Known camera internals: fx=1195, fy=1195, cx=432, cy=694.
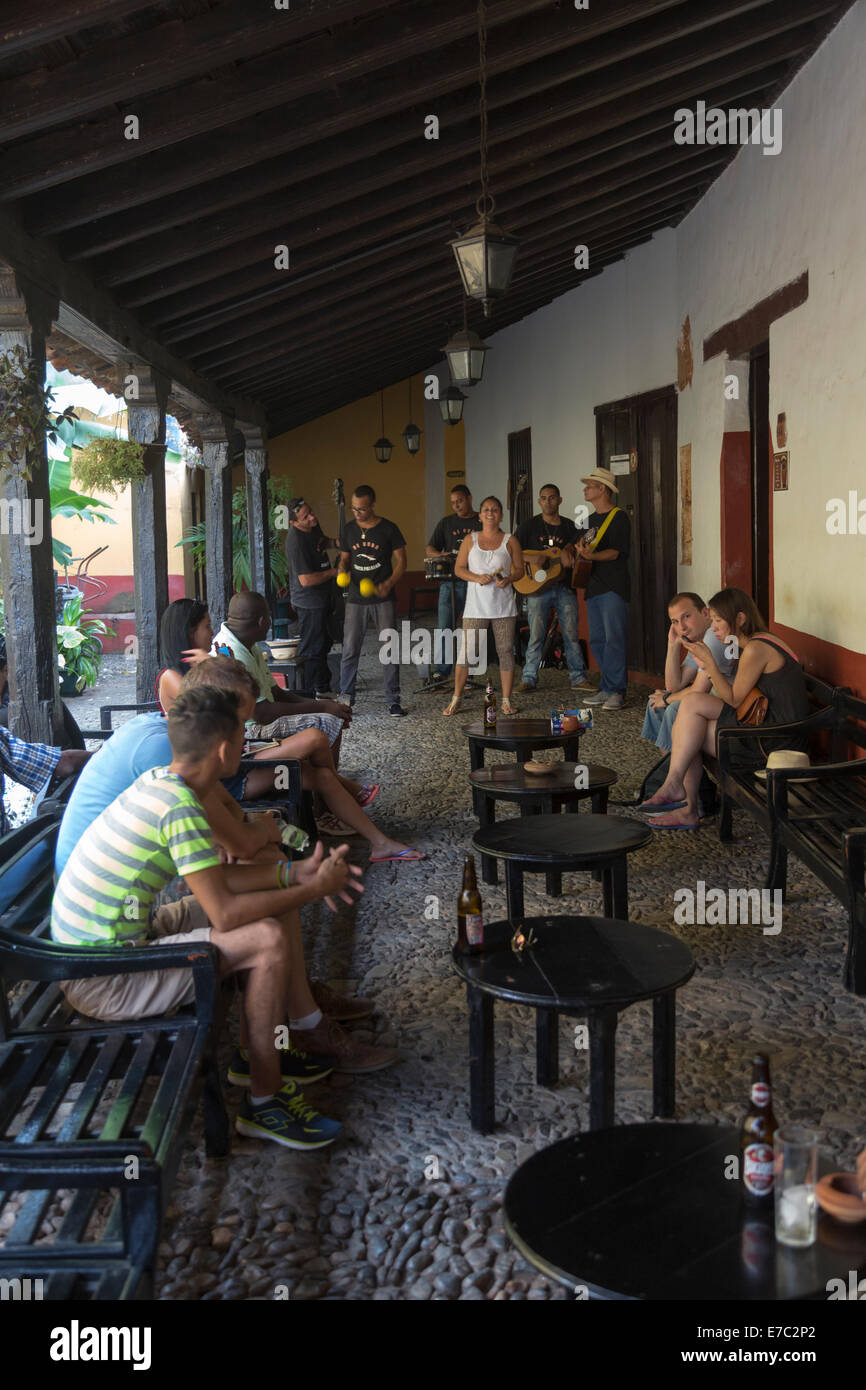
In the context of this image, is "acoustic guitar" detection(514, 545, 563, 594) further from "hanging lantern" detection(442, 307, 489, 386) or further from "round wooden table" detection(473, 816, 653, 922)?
"round wooden table" detection(473, 816, 653, 922)

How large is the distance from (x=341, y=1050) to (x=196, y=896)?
0.70 metres

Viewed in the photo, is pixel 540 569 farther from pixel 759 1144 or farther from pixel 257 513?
pixel 759 1144

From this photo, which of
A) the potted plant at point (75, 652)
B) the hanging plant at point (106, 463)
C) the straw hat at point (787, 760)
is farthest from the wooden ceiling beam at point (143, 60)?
the potted plant at point (75, 652)

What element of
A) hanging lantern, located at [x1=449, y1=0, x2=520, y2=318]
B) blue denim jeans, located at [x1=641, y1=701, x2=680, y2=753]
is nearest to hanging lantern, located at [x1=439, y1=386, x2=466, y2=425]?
blue denim jeans, located at [x1=641, y1=701, x2=680, y2=753]

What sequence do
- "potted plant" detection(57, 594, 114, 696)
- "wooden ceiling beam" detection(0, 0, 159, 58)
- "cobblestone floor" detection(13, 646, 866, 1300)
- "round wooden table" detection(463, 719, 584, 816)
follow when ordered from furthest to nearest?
"potted plant" detection(57, 594, 114, 696) < "round wooden table" detection(463, 719, 584, 816) < "wooden ceiling beam" detection(0, 0, 159, 58) < "cobblestone floor" detection(13, 646, 866, 1300)

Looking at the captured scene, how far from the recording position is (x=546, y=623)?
33.6 feet

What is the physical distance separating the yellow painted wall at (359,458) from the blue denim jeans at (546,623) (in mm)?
9118

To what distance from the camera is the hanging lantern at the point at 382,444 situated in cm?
1808

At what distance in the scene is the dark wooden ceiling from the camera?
13.2 feet

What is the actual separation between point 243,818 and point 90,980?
2.33ft

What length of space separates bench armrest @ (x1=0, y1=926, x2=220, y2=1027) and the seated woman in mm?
3225

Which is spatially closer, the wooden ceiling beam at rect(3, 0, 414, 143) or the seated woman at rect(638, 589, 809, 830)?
the wooden ceiling beam at rect(3, 0, 414, 143)

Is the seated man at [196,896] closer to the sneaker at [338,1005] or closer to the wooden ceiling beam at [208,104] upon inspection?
the sneaker at [338,1005]

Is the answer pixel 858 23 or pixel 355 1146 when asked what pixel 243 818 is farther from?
pixel 858 23
